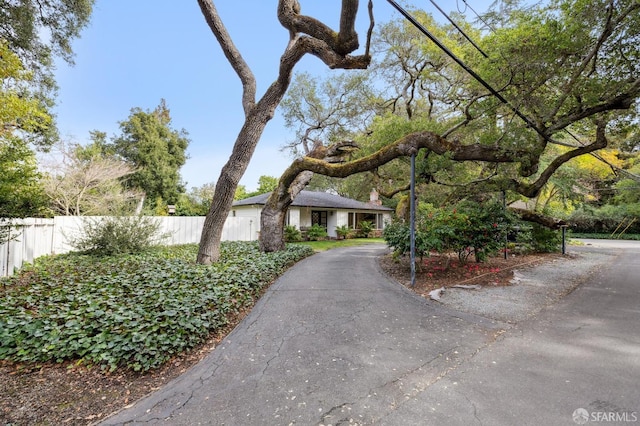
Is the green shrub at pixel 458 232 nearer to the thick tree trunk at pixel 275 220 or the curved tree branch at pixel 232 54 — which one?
the thick tree trunk at pixel 275 220

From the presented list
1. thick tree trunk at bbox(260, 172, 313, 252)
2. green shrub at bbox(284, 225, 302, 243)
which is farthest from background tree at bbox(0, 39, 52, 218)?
green shrub at bbox(284, 225, 302, 243)

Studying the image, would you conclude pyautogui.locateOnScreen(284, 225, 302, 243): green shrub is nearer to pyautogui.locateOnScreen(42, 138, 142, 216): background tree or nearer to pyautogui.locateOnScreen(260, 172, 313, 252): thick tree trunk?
pyautogui.locateOnScreen(260, 172, 313, 252): thick tree trunk

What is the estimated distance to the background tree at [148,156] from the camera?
2250cm

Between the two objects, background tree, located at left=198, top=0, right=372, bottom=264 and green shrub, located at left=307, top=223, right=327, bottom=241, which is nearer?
background tree, located at left=198, top=0, right=372, bottom=264

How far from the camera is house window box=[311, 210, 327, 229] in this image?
68.5 feet

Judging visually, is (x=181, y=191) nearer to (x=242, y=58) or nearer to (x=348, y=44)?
(x=242, y=58)

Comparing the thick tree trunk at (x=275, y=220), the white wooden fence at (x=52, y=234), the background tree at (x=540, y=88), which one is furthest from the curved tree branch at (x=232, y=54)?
the white wooden fence at (x=52, y=234)

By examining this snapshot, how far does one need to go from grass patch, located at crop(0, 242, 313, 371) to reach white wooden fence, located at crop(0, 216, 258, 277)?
882mm

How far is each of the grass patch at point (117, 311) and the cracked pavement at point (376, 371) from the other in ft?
1.59

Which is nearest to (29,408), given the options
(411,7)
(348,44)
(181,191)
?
(348,44)

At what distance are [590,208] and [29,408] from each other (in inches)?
1367

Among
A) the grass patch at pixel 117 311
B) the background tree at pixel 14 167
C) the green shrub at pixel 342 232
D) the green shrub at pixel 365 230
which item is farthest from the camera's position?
the green shrub at pixel 365 230

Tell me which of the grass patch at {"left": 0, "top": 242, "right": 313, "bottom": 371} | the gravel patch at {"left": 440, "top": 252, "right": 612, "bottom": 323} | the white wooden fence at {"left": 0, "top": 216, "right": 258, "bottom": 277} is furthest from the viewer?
the white wooden fence at {"left": 0, "top": 216, "right": 258, "bottom": 277}

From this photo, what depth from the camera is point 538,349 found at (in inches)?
139
